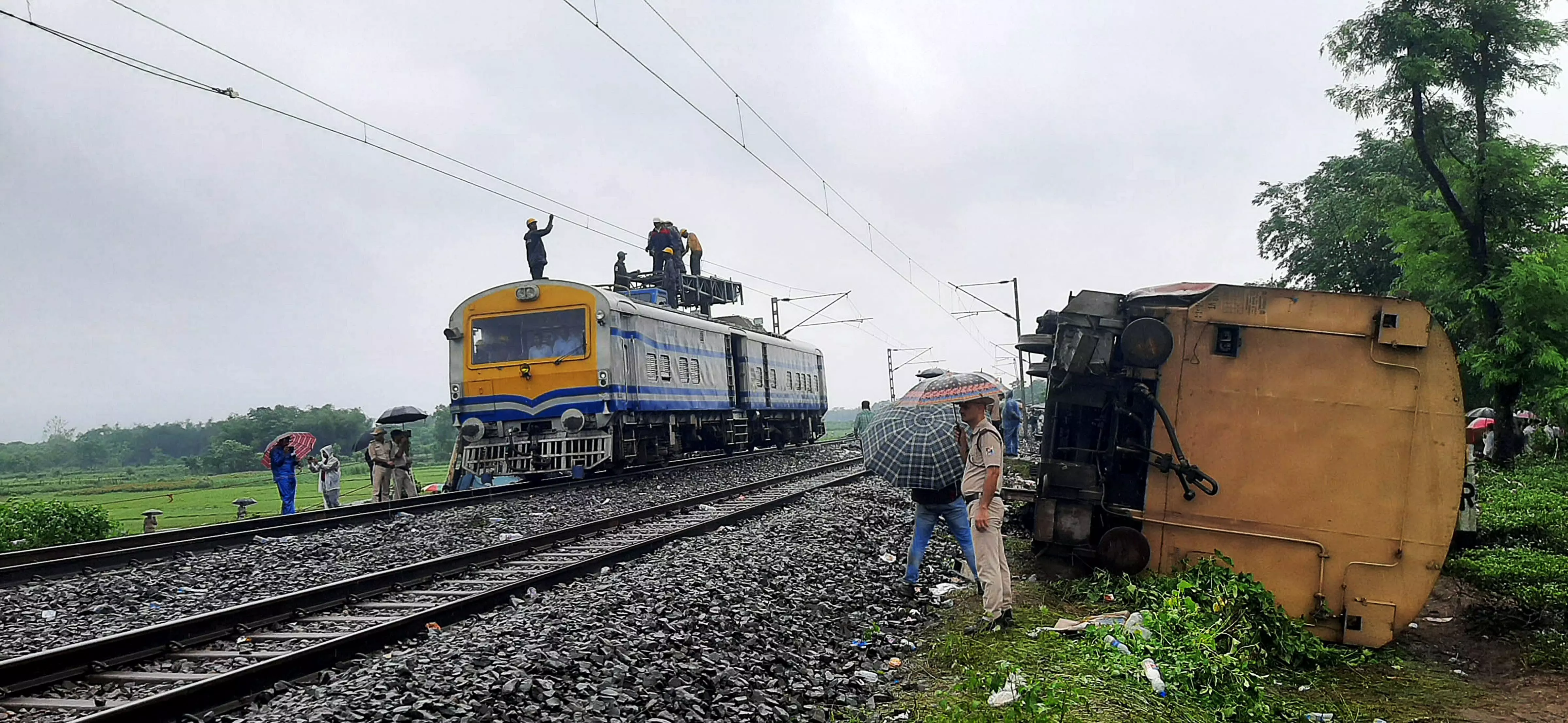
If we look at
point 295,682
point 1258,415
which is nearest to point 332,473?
point 295,682

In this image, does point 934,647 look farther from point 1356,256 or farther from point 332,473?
point 1356,256

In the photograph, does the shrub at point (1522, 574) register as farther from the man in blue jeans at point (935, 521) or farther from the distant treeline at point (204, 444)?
the distant treeline at point (204, 444)

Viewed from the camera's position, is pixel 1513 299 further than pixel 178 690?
Yes

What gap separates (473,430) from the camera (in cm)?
1556

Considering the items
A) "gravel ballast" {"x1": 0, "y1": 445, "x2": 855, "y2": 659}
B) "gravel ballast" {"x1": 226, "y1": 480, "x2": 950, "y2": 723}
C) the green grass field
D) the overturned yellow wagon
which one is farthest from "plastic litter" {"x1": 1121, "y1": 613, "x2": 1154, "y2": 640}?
the green grass field

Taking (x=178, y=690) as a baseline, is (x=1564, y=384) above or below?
above

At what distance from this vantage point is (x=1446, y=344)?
5.88 metres

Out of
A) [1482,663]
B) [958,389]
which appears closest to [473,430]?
[958,389]

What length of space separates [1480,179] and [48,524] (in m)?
21.3

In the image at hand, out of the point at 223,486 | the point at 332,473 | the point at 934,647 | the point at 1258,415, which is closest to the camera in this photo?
the point at 934,647

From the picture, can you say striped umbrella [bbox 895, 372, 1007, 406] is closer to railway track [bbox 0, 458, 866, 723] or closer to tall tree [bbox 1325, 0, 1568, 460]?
railway track [bbox 0, 458, 866, 723]

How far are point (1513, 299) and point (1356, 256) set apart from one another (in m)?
16.2

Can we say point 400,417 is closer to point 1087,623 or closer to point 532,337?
point 532,337

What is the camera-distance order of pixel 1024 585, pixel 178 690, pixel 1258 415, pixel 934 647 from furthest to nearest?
pixel 1024 585, pixel 1258 415, pixel 934 647, pixel 178 690
